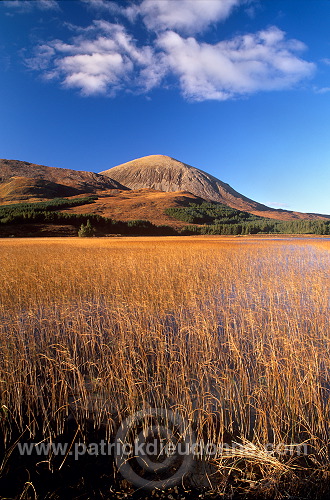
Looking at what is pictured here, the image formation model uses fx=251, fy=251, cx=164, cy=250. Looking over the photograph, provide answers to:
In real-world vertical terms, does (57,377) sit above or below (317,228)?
below

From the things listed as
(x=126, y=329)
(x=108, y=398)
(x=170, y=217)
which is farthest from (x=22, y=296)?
(x=170, y=217)

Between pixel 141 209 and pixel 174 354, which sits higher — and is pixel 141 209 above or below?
above

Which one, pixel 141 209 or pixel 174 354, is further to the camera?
pixel 141 209

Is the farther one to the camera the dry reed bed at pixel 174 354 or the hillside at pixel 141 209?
the hillside at pixel 141 209

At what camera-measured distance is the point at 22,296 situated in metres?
9.51

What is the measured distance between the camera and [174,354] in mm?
4996

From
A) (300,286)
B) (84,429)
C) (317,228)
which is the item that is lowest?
(84,429)

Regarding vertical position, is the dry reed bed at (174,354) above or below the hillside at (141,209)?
below

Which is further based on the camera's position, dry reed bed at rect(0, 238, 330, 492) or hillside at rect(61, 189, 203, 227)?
hillside at rect(61, 189, 203, 227)

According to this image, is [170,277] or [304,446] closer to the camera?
[304,446]

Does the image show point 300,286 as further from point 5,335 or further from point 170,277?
point 5,335

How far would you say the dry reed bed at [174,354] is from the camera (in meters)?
3.38

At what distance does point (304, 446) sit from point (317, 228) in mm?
116581

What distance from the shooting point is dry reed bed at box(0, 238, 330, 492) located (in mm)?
3385
